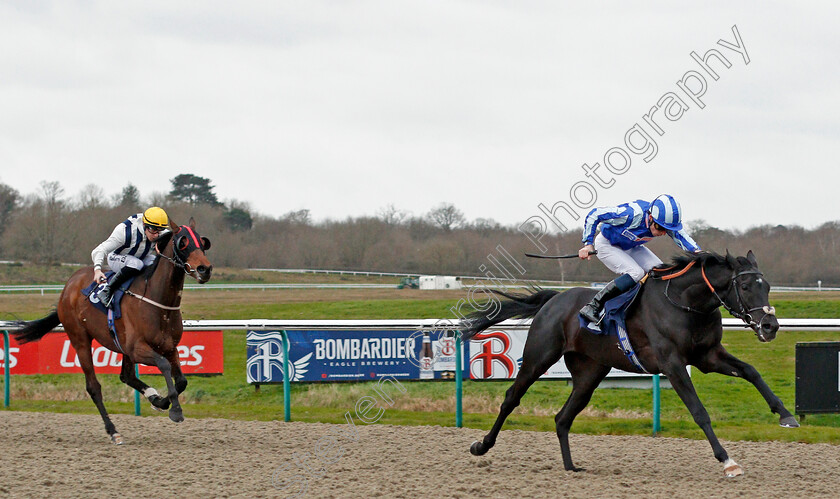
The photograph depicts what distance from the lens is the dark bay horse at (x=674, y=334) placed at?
5012 mm

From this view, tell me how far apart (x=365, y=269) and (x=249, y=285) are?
268 inches

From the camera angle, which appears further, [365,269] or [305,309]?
[365,269]

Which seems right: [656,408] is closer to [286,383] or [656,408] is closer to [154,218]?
[286,383]

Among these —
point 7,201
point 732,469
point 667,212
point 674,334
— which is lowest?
point 732,469

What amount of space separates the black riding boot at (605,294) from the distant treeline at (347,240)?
45.3ft

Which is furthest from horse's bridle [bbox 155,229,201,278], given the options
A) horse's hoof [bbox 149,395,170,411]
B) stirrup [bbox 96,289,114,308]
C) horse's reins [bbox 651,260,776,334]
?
horse's reins [bbox 651,260,776,334]

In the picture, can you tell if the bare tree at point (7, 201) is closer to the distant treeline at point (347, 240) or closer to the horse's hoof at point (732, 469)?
the distant treeline at point (347, 240)

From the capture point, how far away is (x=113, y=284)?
7098 mm

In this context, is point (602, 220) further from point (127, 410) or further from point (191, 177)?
point (191, 177)

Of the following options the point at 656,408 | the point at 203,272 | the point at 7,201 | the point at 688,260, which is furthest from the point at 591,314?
the point at 7,201

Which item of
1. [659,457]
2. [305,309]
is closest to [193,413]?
[659,457]

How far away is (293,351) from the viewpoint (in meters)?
8.91

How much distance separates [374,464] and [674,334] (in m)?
2.23

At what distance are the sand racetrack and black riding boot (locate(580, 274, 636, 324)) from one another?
1.05 metres
